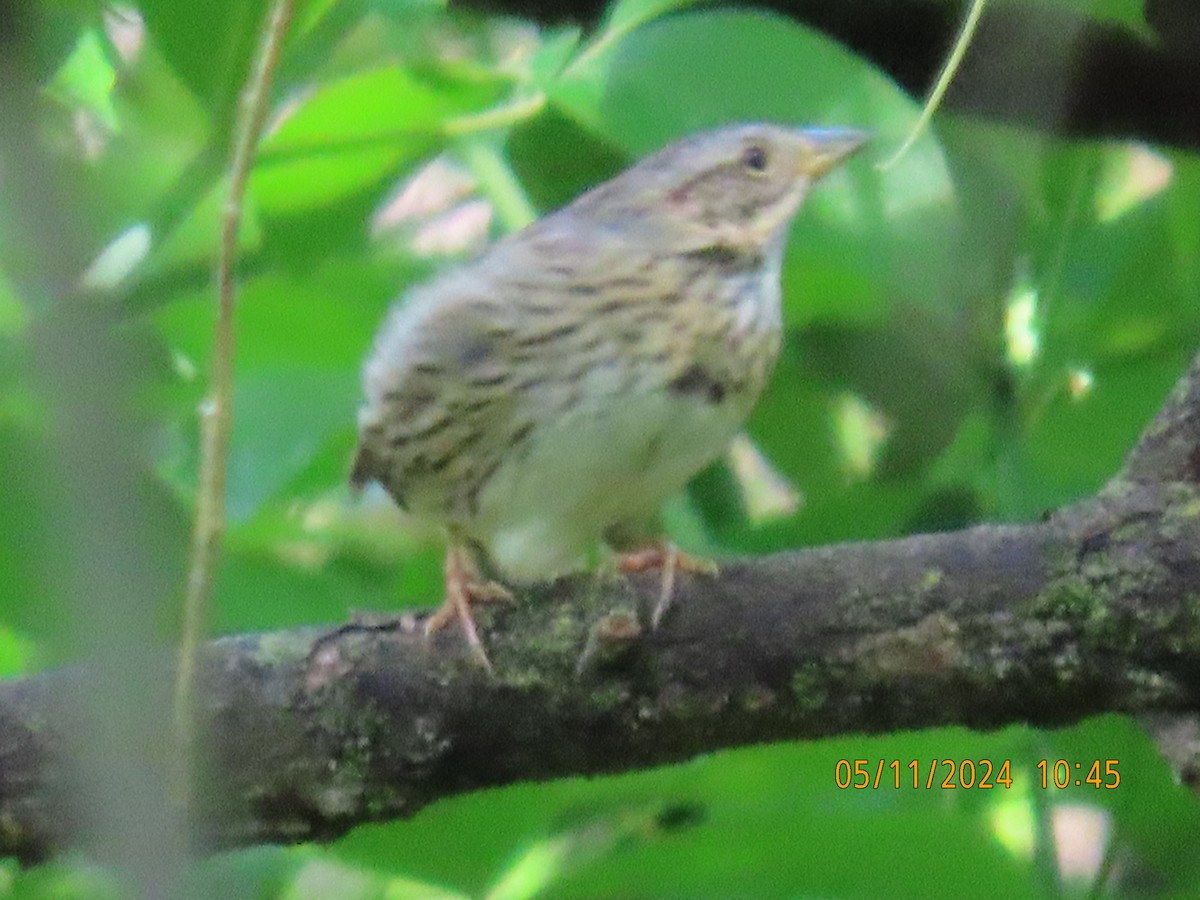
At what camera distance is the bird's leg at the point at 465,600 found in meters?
1.25

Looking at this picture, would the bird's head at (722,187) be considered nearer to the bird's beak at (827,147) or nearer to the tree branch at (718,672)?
the bird's beak at (827,147)

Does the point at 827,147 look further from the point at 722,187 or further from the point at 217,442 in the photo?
the point at 217,442

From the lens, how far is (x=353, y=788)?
1.22m

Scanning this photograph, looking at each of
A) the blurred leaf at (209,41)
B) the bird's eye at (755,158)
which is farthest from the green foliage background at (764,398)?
the bird's eye at (755,158)

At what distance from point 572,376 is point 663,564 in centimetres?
23

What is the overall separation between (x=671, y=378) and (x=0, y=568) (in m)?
0.59

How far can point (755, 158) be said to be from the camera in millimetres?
1781

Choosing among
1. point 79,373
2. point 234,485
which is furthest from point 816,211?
point 79,373

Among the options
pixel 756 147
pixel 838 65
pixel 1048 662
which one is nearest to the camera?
pixel 1048 662

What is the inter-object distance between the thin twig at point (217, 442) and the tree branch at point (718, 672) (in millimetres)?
467

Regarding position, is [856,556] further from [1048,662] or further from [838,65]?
[838,65]
